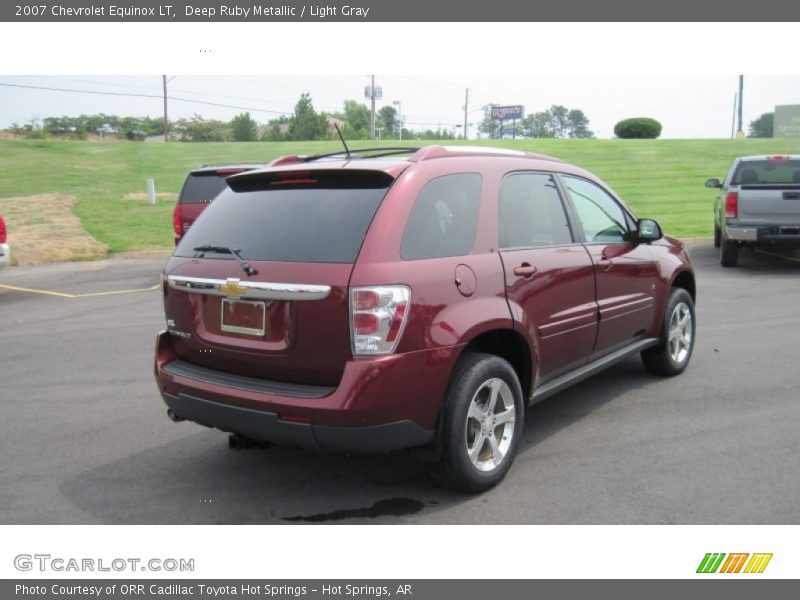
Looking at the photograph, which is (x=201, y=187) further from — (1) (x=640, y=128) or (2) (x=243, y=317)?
(1) (x=640, y=128)

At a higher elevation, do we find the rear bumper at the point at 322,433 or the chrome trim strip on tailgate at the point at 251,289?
the chrome trim strip on tailgate at the point at 251,289

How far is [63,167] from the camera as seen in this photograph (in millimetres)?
36062

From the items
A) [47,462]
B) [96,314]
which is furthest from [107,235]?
[47,462]

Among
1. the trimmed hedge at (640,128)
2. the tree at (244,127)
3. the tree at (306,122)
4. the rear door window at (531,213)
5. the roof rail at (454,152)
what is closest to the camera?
the roof rail at (454,152)

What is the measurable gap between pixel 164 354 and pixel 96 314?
5.83m

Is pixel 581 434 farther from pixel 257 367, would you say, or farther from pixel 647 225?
pixel 257 367

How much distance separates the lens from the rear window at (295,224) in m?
3.51

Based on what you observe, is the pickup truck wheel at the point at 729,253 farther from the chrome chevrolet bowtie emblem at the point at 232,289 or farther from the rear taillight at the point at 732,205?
the chrome chevrolet bowtie emblem at the point at 232,289

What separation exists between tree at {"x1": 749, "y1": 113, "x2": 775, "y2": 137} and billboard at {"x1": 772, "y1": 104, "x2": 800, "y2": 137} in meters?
58.8

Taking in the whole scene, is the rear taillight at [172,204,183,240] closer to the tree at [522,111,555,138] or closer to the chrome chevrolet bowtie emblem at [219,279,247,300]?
the chrome chevrolet bowtie emblem at [219,279,247,300]

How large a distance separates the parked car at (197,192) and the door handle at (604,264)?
7724 millimetres

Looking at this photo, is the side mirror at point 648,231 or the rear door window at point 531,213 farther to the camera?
the side mirror at point 648,231

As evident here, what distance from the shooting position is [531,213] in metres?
4.51

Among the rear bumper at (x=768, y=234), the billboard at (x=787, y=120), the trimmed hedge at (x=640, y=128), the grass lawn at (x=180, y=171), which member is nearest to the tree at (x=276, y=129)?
the grass lawn at (x=180, y=171)
